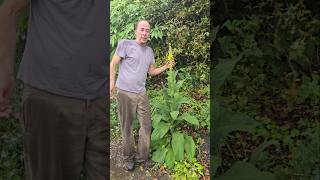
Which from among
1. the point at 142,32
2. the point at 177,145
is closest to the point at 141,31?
the point at 142,32

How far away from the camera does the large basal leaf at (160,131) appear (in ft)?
11.5

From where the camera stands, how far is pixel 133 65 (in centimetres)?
338

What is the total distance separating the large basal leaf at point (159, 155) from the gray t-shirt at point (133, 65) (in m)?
0.45

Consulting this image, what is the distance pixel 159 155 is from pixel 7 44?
46.7 inches

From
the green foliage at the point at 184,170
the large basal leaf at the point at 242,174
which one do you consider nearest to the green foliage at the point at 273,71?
the large basal leaf at the point at 242,174

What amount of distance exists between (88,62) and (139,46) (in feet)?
1.08

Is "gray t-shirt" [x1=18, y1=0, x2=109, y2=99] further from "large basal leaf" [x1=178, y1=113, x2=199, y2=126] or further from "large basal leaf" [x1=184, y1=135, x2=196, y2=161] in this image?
"large basal leaf" [x1=184, y1=135, x2=196, y2=161]

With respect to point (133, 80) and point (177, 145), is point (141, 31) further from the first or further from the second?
point (177, 145)

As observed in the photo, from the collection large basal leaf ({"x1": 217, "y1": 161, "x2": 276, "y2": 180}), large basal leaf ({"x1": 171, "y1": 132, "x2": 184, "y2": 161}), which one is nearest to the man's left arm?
large basal leaf ({"x1": 171, "y1": 132, "x2": 184, "y2": 161})

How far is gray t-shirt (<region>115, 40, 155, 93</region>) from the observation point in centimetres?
334

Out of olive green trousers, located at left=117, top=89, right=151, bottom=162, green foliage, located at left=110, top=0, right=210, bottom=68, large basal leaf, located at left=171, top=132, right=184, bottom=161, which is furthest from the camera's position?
large basal leaf, located at left=171, top=132, right=184, bottom=161

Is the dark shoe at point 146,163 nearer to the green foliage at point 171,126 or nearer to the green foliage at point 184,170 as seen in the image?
the green foliage at point 171,126

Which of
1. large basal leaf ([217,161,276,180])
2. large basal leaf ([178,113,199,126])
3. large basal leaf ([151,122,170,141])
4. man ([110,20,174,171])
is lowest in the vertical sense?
large basal leaf ([217,161,276,180])

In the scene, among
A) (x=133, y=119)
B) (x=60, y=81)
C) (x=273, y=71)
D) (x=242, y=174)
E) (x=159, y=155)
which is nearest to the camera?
(x=60, y=81)
